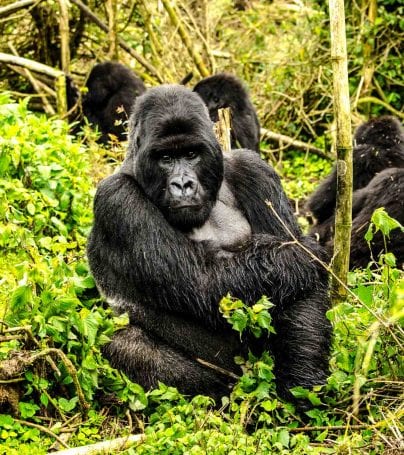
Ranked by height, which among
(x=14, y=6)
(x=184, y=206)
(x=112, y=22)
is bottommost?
(x=184, y=206)

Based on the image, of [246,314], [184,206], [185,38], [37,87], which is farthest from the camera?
[185,38]

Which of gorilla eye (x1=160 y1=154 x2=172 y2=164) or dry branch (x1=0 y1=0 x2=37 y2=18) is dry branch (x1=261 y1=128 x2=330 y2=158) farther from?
gorilla eye (x1=160 y1=154 x2=172 y2=164)

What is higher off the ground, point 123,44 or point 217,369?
point 123,44

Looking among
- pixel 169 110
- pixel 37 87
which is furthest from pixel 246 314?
pixel 37 87

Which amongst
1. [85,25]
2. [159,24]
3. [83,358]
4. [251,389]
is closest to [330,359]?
[251,389]

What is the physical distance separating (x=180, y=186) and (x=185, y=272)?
39cm

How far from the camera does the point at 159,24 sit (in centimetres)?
990

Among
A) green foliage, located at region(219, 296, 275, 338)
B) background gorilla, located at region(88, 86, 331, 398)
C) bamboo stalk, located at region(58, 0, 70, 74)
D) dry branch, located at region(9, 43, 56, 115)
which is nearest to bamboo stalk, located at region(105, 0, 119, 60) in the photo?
bamboo stalk, located at region(58, 0, 70, 74)

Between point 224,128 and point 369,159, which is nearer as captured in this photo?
point 224,128

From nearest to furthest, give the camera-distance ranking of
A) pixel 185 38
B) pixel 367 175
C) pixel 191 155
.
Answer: pixel 191 155
pixel 367 175
pixel 185 38

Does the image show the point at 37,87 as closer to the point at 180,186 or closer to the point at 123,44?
the point at 123,44

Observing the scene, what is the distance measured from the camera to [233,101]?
8891mm

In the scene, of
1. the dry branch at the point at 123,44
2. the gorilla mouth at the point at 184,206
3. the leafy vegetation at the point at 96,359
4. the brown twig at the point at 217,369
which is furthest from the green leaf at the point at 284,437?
the dry branch at the point at 123,44

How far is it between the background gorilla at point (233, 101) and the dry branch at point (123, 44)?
1.09 metres
